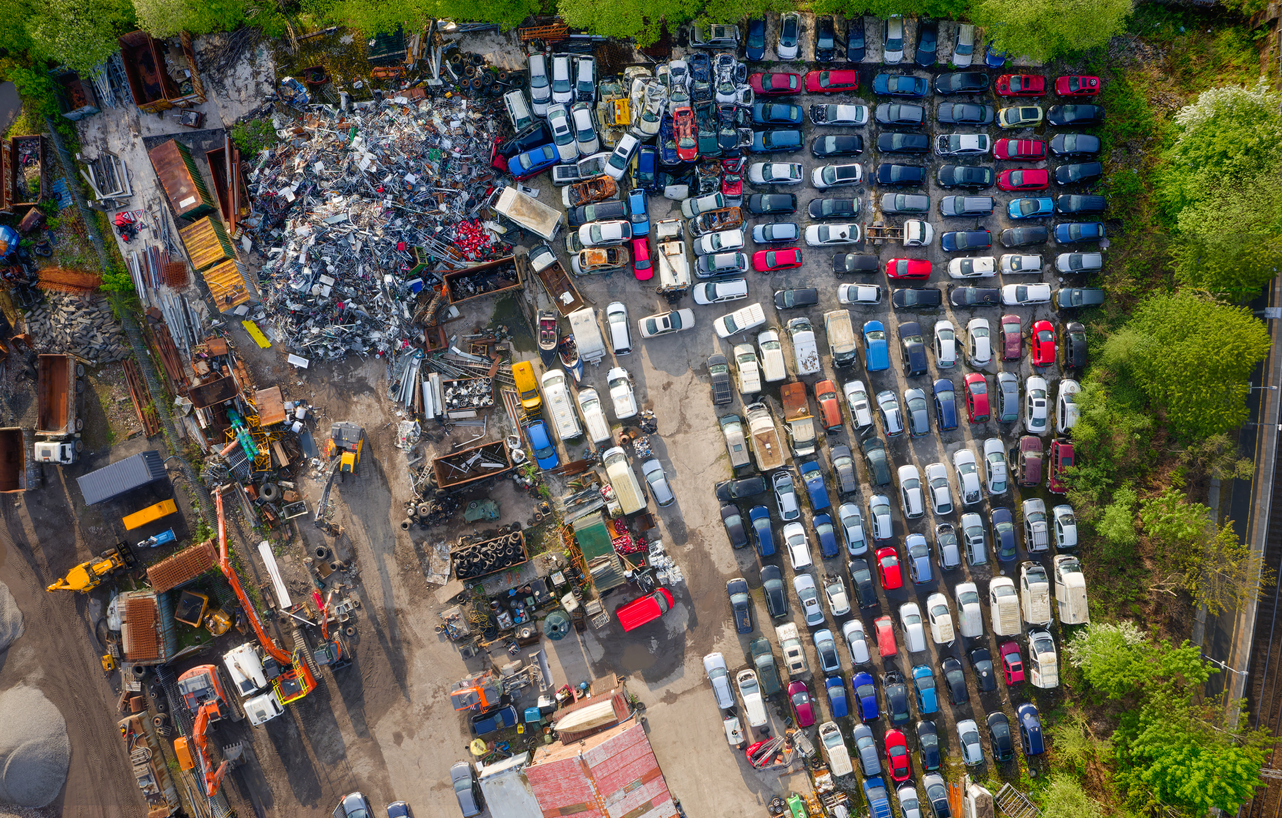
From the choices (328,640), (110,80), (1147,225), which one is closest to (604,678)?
(328,640)

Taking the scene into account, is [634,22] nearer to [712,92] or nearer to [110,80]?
[712,92]

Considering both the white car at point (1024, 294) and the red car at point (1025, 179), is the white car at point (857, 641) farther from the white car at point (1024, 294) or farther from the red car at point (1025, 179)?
the red car at point (1025, 179)

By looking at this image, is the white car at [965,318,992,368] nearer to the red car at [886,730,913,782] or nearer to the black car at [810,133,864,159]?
the black car at [810,133,864,159]

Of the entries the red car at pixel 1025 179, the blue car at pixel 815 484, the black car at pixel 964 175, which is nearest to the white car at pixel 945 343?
the black car at pixel 964 175

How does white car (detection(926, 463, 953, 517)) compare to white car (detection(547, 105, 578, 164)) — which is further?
white car (detection(926, 463, 953, 517))

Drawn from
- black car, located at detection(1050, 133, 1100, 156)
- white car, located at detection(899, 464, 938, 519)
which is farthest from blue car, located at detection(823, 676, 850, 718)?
black car, located at detection(1050, 133, 1100, 156)
